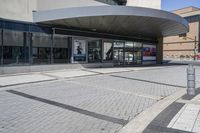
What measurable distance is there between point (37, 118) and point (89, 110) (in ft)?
5.46

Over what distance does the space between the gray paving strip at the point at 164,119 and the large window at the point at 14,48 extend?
14.5m

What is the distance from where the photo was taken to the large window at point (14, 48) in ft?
62.8

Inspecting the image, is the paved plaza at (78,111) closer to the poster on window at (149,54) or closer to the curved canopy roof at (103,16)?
the curved canopy roof at (103,16)

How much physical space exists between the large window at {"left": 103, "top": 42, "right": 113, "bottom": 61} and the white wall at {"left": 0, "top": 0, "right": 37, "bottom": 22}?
9.88 meters

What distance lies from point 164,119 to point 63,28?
56.9 ft

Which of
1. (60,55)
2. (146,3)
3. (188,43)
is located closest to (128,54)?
(146,3)

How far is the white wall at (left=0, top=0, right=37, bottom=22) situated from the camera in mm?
18391

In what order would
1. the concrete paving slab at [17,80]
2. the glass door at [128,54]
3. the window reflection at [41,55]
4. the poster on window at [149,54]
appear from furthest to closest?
the poster on window at [149,54], the glass door at [128,54], the window reflection at [41,55], the concrete paving slab at [17,80]

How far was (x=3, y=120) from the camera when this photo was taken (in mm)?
6348

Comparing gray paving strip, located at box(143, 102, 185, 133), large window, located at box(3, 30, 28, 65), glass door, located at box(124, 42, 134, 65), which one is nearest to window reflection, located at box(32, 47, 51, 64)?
large window, located at box(3, 30, 28, 65)

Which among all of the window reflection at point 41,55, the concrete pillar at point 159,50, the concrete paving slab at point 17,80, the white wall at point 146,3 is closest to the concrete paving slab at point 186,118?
the concrete paving slab at point 17,80

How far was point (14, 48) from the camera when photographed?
65.8ft

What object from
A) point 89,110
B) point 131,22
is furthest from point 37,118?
point 131,22

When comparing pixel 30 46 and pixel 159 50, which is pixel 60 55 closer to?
pixel 30 46
